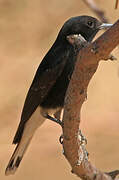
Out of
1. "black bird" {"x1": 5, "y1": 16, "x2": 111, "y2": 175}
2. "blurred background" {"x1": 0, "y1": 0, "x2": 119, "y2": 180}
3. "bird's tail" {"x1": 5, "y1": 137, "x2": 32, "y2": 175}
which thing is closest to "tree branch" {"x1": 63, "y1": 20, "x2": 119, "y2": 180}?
"black bird" {"x1": 5, "y1": 16, "x2": 111, "y2": 175}

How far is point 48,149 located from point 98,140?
0.77m

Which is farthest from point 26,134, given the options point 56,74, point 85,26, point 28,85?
point 28,85

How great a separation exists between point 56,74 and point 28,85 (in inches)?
181

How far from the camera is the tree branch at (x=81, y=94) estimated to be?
3133mm

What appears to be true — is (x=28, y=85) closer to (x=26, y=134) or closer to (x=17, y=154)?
(x=17, y=154)

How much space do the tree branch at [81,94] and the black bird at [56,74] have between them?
0.93 metres

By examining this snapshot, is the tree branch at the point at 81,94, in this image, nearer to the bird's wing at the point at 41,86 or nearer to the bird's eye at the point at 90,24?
the bird's wing at the point at 41,86

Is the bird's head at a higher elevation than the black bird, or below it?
higher

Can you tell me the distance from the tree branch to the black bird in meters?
0.93

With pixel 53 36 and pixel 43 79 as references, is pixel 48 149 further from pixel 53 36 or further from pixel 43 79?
pixel 43 79

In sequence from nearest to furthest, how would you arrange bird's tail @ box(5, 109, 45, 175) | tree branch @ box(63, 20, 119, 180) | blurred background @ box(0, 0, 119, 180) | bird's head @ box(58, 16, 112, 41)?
tree branch @ box(63, 20, 119, 180), bird's head @ box(58, 16, 112, 41), bird's tail @ box(5, 109, 45, 175), blurred background @ box(0, 0, 119, 180)

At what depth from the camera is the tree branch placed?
3.13 m

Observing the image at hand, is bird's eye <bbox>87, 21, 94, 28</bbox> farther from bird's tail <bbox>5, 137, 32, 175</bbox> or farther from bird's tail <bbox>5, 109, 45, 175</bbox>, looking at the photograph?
bird's tail <bbox>5, 137, 32, 175</bbox>

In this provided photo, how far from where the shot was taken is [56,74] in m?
5.08
